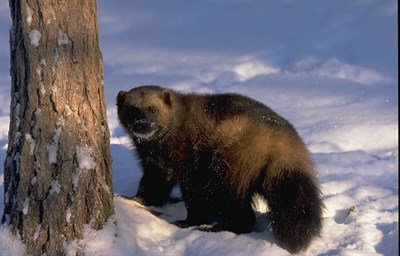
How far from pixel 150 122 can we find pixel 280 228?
3.54 feet

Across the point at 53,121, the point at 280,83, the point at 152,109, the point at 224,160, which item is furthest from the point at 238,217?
the point at 280,83

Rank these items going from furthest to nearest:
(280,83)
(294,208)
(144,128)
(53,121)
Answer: (280,83) < (144,128) < (294,208) < (53,121)

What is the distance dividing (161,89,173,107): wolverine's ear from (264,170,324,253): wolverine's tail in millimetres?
896

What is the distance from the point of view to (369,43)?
30.6 feet

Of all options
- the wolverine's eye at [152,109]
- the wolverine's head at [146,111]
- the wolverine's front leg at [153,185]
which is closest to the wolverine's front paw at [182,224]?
the wolverine's front leg at [153,185]

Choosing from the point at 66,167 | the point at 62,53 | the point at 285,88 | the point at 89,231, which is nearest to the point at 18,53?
the point at 62,53

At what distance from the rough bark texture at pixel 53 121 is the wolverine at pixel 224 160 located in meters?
0.91

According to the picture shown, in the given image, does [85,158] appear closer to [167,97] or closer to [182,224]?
[182,224]

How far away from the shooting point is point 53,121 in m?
3.29

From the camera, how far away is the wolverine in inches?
150

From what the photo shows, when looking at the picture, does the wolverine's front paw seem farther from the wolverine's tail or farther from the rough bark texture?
the rough bark texture

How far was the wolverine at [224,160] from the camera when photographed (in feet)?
12.5

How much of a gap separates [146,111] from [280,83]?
365 centimetres

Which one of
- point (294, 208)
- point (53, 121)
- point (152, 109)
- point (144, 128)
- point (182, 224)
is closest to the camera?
point (53, 121)
